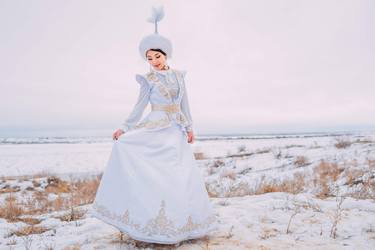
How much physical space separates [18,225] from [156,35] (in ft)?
10.4

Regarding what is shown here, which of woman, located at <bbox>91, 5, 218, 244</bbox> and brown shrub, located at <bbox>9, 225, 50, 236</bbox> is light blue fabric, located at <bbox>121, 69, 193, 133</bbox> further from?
brown shrub, located at <bbox>9, 225, 50, 236</bbox>

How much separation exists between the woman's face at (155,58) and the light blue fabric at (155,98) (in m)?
0.08

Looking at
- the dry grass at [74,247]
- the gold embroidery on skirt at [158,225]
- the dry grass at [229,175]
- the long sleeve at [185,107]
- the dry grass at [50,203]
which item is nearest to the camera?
the gold embroidery on skirt at [158,225]

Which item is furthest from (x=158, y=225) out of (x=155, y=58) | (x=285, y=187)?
(x=285, y=187)

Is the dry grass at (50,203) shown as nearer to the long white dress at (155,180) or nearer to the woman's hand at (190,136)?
the long white dress at (155,180)

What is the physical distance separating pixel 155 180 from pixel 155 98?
92cm

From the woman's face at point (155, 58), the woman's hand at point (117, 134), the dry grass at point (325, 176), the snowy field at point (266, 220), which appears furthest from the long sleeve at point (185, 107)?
the dry grass at point (325, 176)

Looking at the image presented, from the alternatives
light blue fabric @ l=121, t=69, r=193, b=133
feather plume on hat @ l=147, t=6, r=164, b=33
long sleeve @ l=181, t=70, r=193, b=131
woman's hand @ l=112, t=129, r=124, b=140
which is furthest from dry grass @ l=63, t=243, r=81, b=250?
feather plume on hat @ l=147, t=6, r=164, b=33

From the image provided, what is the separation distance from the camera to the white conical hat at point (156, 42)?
3.51 meters

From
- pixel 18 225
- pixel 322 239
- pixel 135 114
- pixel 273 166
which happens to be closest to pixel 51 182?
pixel 18 225

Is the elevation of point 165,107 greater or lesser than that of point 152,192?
greater

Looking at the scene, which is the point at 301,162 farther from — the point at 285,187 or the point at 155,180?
the point at 155,180

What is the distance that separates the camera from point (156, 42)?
350 cm

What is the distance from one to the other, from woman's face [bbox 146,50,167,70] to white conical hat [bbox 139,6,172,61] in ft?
0.18
